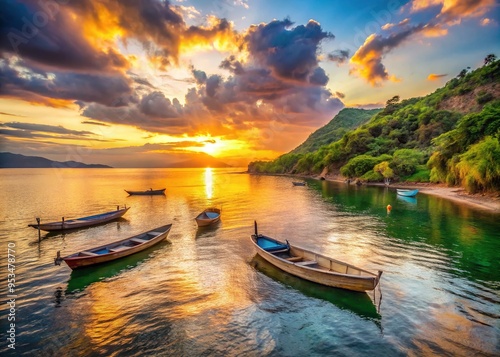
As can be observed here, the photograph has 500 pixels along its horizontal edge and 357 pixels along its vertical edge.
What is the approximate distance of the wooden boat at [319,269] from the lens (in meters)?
16.4

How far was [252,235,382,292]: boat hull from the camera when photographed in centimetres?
1618

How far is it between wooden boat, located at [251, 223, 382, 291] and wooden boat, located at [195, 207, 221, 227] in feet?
48.7

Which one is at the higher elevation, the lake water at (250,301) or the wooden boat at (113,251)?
the wooden boat at (113,251)

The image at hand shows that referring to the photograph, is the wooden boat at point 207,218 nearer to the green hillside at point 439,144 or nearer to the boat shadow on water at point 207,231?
the boat shadow on water at point 207,231

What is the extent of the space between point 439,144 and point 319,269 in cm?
7925

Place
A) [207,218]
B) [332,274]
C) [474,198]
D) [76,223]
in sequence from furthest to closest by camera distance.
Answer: [474,198] < [207,218] < [76,223] < [332,274]

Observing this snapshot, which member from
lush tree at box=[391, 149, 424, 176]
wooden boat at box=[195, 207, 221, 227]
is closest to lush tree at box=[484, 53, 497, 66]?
lush tree at box=[391, 149, 424, 176]

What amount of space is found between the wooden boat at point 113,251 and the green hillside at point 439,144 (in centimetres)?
5606

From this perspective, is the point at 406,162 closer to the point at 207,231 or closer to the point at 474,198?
the point at 474,198

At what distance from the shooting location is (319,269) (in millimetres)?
18328

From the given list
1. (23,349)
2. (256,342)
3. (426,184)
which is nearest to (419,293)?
(256,342)

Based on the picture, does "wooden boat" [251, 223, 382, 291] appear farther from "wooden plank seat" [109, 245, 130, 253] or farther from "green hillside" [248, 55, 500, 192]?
"green hillside" [248, 55, 500, 192]

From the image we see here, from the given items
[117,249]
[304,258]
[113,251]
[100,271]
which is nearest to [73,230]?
[117,249]

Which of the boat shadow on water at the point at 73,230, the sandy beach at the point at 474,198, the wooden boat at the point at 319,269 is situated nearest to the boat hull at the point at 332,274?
the wooden boat at the point at 319,269
